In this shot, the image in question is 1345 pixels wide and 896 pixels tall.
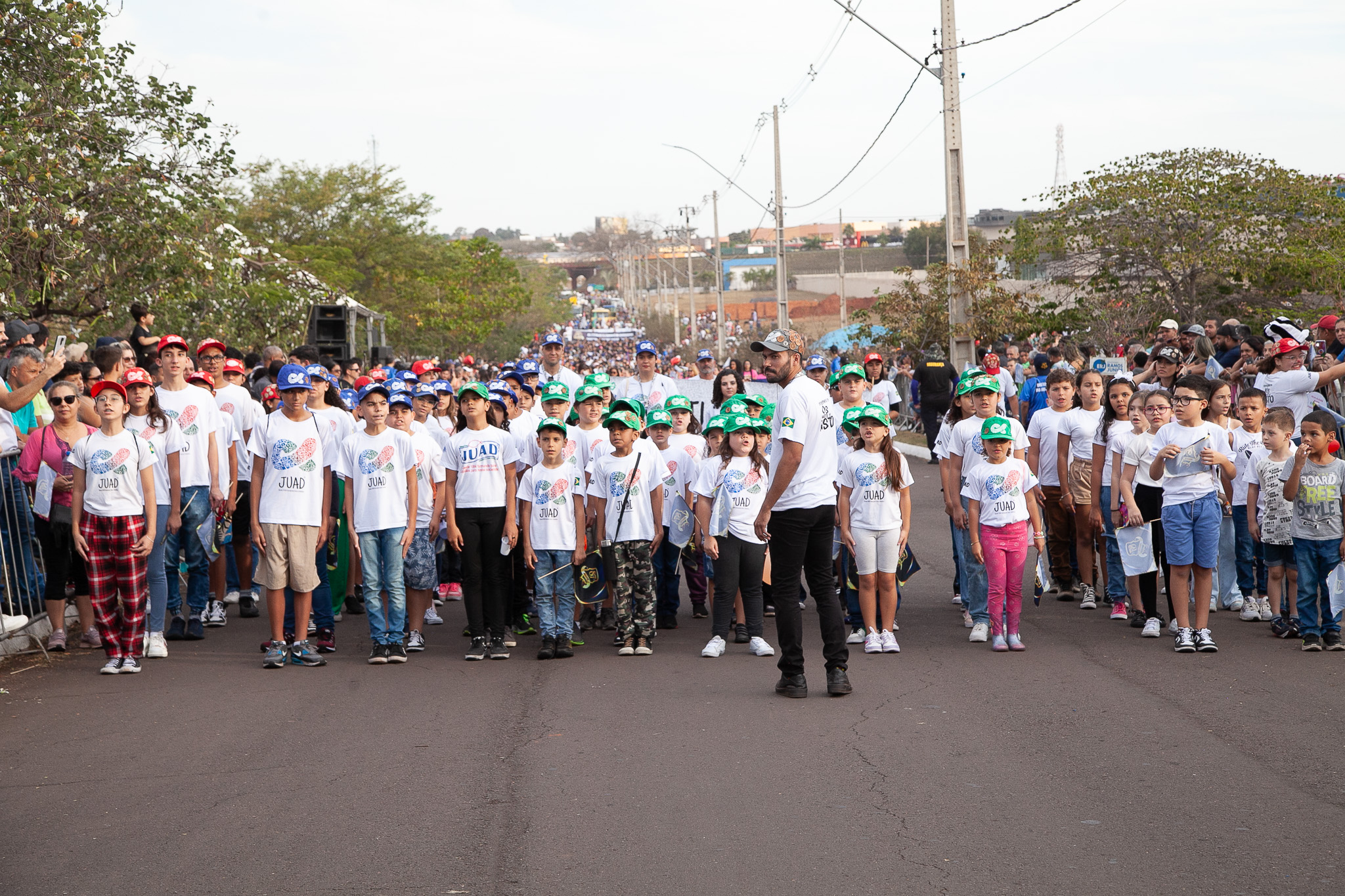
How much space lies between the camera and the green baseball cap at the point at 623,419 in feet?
29.7

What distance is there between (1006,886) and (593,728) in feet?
9.28

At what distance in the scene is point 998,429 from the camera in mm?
8906

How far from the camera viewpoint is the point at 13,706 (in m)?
7.68

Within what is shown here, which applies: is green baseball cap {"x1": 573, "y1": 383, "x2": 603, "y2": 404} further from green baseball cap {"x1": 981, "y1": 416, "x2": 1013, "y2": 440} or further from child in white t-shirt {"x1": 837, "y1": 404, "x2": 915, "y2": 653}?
green baseball cap {"x1": 981, "y1": 416, "x2": 1013, "y2": 440}

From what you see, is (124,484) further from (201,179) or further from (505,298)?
(505,298)

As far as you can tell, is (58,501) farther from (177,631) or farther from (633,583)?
(633,583)

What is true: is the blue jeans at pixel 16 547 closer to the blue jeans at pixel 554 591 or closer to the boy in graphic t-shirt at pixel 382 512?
the boy in graphic t-shirt at pixel 382 512

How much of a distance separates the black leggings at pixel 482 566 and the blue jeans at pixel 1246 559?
18.7 feet

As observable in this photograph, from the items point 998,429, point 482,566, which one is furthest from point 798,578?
point 482,566

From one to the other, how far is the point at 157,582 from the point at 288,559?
41.8 inches

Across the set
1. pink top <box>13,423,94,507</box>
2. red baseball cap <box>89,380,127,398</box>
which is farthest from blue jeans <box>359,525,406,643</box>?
pink top <box>13,423,94,507</box>

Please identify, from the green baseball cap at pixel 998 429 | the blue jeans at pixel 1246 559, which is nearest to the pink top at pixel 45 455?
the green baseball cap at pixel 998 429

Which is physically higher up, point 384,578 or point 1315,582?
point 384,578

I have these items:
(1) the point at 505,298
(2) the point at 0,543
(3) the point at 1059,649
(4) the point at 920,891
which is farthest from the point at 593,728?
(1) the point at 505,298
